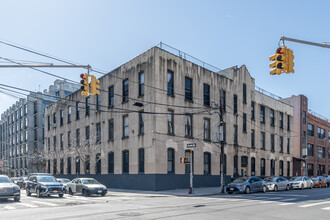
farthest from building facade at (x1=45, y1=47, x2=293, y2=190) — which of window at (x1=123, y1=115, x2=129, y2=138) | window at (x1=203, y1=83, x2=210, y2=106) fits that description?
window at (x1=123, y1=115, x2=129, y2=138)

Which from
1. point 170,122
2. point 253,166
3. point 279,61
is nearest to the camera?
point 279,61

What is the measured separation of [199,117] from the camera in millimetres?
32438

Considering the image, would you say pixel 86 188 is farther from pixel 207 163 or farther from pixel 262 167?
pixel 262 167

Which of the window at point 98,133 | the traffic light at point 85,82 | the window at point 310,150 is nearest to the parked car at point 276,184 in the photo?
the window at point 98,133

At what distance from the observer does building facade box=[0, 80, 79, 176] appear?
210 feet

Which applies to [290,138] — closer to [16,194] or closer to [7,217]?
[16,194]

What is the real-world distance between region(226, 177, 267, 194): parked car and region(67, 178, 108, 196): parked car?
31.8 feet

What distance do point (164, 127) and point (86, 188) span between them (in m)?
9.07

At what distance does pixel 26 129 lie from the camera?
67062 mm

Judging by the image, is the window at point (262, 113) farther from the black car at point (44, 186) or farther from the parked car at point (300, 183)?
the black car at point (44, 186)

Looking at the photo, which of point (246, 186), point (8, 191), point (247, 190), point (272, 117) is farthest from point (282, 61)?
point (272, 117)

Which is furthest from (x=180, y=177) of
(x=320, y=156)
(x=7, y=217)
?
(x=320, y=156)

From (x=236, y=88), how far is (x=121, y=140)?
15156mm

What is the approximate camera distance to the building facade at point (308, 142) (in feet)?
169
